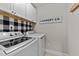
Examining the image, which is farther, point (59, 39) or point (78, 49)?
point (59, 39)

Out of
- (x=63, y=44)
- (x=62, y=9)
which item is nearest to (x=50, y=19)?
(x=62, y=9)

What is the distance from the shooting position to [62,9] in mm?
4980

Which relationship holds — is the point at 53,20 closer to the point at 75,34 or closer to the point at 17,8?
the point at 75,34

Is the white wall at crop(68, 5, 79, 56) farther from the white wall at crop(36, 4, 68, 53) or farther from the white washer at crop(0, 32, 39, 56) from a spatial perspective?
the white washer at crop(0, 32, 39, 56)

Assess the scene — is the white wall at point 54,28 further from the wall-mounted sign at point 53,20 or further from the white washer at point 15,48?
the white washer at point 15,48

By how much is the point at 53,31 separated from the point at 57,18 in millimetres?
572

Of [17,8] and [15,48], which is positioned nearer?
[15,48]

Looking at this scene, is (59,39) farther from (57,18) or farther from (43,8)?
(43,8)

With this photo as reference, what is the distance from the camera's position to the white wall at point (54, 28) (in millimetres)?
4973

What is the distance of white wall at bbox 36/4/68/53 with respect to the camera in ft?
16.3

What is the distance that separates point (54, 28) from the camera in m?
5.07

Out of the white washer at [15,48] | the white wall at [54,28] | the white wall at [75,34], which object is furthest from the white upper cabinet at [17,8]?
the white wall at [54,28]

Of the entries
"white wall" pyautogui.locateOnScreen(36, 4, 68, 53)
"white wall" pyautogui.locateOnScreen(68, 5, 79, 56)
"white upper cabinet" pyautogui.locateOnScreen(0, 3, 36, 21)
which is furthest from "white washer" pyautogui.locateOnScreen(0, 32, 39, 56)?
"white wall" pyautogui.locateOnScreen(36, 4, 68, 53)

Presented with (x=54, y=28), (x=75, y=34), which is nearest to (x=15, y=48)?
(x=75, y=34)
